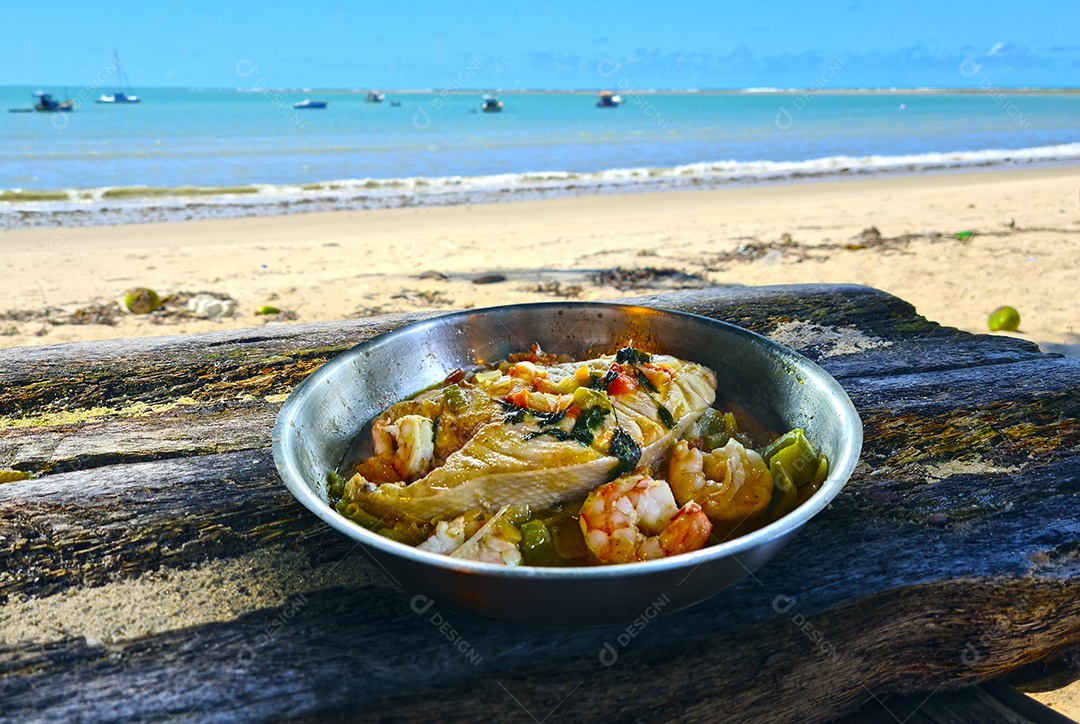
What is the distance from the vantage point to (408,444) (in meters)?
1.87

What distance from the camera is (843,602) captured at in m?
1.63

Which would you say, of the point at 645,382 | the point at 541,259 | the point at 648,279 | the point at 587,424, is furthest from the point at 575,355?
the point at 541,259

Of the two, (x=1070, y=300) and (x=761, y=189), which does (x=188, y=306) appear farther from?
(x=761, y=189)

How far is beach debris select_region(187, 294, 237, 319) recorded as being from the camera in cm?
748

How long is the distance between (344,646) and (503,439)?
605 mm

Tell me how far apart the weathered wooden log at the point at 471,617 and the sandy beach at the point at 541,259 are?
195 inches

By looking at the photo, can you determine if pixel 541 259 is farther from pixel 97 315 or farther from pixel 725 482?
pixel 725 482

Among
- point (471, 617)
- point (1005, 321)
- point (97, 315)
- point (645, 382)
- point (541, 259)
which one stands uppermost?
point (645, 382)

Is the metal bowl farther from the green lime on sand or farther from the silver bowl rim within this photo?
the green lime on sand

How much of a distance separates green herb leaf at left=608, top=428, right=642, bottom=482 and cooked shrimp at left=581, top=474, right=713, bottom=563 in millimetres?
133

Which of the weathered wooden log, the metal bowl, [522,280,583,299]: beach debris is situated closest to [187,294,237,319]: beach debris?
[522,280,583,299]: beach debris

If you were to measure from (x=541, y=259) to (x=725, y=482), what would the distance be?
873 cm

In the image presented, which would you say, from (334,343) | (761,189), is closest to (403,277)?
(334,343)

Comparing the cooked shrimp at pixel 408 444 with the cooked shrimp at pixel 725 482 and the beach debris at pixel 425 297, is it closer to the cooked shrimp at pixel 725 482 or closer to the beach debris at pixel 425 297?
the cooked shrimp at pixel 725 482
